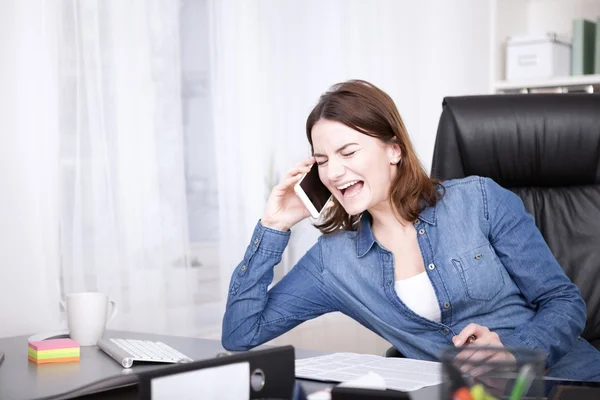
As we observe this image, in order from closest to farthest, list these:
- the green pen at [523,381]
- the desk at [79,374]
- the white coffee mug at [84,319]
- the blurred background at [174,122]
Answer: the green pen at [523,381]
the desk at [79,374]
the white coffee mug at [84,319]
the blurred background at [174,122]

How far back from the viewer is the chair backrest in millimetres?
1930

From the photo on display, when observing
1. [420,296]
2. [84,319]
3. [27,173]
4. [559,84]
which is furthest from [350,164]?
[559,84]

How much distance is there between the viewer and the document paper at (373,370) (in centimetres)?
120

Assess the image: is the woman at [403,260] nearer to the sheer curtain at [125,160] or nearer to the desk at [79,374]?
the desk at [79,374]

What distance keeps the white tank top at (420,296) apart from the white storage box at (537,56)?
2030mm

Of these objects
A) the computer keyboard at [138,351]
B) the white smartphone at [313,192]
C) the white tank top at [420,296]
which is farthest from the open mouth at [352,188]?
the computer keyboard at [138,351]

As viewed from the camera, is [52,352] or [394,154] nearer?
[52,352]

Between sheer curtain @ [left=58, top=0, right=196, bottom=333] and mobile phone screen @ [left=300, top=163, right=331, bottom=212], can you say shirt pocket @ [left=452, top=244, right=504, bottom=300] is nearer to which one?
mobile phone screen @ [left=300, top=163, right=331, bottom=212]

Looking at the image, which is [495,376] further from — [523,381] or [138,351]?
[138,351]

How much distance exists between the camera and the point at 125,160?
222cm

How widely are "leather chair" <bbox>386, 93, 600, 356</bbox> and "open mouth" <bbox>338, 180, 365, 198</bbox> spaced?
31cm

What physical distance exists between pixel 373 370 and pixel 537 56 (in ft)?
8.25

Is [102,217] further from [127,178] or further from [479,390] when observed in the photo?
[479,390]

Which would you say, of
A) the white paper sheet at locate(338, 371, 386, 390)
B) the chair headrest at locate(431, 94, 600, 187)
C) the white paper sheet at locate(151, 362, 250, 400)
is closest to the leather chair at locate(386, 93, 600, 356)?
the chair headrest at locate(431, 94, 600, 187)
